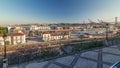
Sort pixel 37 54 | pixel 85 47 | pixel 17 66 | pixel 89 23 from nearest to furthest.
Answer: pixel 17 66 → pixel 37 54 → pixel 85 47 → pixel 89 23

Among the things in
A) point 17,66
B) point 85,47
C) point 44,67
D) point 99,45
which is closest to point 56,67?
point 44,67

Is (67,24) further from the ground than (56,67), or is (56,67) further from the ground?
(67,24)

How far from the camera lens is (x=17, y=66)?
6984 mm

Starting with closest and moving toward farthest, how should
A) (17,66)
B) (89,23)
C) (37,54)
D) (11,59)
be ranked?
(17,66) < (11,59) < (37,54) < (89,23)

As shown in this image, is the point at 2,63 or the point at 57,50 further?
the point at 57,50

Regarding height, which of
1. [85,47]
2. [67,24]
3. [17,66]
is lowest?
[17,66]

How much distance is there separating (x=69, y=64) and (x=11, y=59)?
3.41 meters

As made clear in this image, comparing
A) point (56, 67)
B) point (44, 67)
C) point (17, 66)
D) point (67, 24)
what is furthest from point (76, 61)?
point (67, 24)

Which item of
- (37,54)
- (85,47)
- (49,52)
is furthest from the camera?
(85,47)

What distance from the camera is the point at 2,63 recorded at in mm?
6832

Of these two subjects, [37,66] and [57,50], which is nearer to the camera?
[37,66]

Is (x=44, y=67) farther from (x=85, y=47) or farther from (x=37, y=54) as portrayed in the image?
(x=85, y=47)

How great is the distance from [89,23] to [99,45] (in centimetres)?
6206

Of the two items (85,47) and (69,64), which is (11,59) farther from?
(85,47)
